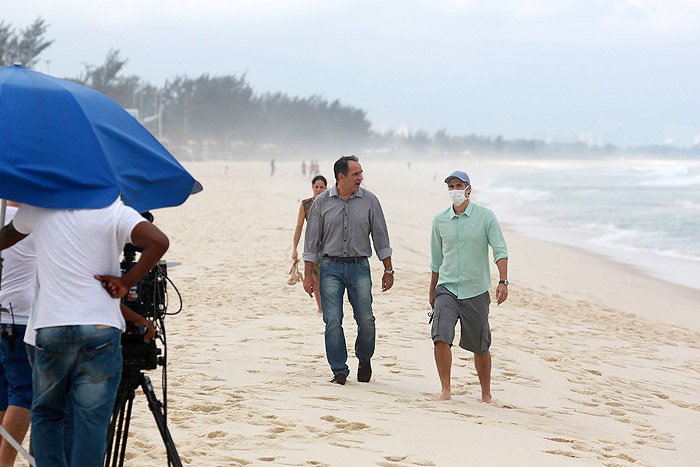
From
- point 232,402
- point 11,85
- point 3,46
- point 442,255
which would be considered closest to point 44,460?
point 11,85

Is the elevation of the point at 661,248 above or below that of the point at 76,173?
below

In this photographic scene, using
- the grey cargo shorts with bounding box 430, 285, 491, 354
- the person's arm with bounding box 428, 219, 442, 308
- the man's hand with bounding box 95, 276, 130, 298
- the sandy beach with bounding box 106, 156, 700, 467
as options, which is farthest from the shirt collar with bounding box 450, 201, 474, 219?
the man's hand with bounding box 95, 276, 130, 298

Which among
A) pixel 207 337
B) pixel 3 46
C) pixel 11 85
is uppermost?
pixel 3 46

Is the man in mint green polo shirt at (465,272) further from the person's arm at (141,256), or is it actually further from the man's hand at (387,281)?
the person's arm at (141,256)

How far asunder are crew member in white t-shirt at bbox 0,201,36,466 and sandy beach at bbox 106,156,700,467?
2.59 ft

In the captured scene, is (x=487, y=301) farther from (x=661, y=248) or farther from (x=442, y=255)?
(x=661, y=248)

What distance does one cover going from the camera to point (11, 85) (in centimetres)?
312

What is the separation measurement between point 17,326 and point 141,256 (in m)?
0.94

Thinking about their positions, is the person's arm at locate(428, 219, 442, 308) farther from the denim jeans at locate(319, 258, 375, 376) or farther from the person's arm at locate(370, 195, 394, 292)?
the denim jeans at locate(319, 258, 375, 376)

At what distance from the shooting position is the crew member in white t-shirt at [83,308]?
289cm

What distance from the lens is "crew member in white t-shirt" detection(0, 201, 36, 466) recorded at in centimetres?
352

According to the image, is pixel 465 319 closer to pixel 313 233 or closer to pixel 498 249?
pixel 498 249

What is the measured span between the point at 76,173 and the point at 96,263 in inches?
13.6

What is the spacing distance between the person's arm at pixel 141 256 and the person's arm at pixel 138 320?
21 cm
